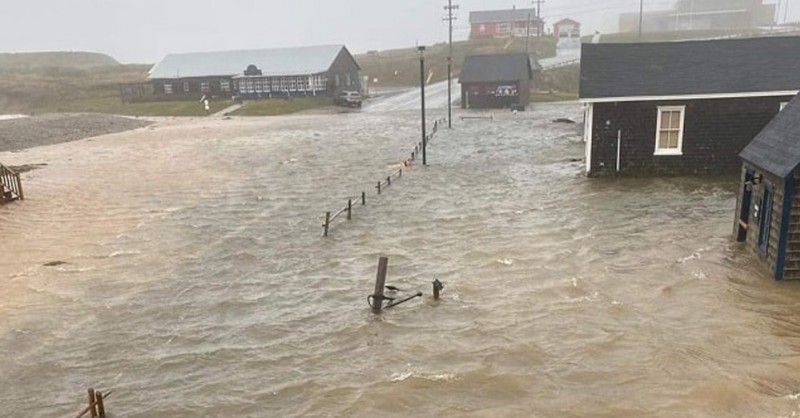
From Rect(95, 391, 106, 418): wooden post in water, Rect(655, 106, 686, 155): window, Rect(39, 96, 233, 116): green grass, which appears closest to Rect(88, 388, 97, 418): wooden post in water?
Rect(95, 391, 106, 418): wooden post in water

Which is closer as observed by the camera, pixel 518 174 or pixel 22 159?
pixel 518 174

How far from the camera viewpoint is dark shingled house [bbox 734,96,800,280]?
42.7 ft

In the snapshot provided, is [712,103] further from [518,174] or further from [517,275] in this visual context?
[517,275]

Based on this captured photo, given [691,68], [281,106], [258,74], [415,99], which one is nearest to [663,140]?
[691,68]

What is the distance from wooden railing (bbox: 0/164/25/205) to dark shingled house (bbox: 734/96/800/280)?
2531 cm

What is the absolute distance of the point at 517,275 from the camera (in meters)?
15.2

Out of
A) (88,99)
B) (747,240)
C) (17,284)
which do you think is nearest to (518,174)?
(747,240)

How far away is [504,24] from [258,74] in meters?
66.3

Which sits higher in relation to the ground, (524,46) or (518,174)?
(524,46)

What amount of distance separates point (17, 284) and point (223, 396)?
878 cm

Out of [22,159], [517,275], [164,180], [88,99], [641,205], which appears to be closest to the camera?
[517,275]

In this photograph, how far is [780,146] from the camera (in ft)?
46.1

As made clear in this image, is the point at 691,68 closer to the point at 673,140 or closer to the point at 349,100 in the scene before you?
the point at 673,140

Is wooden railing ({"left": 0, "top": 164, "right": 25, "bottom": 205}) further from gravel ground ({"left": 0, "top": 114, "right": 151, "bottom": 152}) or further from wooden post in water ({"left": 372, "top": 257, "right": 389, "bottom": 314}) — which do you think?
gravel ground ({"left": 0, "top": 114, "right": 151, "bottom": 152})
